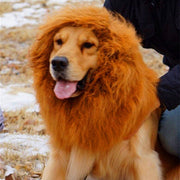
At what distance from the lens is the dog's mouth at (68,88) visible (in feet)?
8.57

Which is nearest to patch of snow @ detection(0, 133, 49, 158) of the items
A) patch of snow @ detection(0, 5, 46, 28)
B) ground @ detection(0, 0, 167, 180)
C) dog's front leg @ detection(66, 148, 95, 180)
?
ground @ detection(0, 0, 167, 180)

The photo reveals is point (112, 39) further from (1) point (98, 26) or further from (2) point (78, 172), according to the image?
(2) point (78, 172)

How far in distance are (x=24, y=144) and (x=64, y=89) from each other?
163cm

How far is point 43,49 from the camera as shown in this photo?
278 centimetres

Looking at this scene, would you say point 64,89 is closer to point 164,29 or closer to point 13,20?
point 164,29

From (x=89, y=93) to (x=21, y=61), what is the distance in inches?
231

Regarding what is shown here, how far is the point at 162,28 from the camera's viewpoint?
10.5ft

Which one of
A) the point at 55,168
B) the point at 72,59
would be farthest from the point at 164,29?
the point at 55,168

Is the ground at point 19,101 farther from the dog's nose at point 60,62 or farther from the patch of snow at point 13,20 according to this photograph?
the dog's nose at point 60,62

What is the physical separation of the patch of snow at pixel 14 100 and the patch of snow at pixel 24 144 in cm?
114

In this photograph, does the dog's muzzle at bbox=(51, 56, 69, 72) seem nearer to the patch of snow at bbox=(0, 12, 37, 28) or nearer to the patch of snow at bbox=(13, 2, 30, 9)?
the patch of snow at bbox=(0, 12, 37, 28)

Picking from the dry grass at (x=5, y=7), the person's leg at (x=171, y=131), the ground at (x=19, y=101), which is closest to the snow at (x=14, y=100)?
the ground at (x=19, y=101)

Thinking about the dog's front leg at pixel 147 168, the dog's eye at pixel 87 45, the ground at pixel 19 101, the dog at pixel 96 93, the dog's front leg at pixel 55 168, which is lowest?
the ground at pixel 19 101

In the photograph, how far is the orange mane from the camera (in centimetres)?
260
